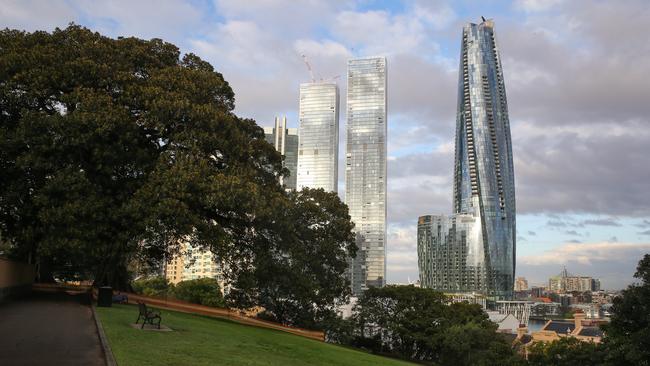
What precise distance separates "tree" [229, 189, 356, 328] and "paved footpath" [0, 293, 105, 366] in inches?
349

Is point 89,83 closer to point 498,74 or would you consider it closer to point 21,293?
Answer: point 21,293

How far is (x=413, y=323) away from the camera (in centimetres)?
4081

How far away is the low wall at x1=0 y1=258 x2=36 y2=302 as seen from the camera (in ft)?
74.7

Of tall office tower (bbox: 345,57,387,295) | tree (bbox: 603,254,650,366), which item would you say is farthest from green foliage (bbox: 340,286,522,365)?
tall office tower (bbox: 345,57,387,295)

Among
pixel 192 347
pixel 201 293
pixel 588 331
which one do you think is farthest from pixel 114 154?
pixel 588 331

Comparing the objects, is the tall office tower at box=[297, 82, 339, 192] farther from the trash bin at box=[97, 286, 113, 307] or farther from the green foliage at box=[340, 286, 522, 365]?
the trash bin at box=[97, 286, 113, 307]

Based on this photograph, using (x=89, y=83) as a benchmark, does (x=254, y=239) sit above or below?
below

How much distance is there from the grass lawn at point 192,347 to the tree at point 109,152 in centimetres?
356

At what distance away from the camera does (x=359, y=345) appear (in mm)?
42156

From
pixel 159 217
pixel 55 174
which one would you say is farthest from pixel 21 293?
pixel 159 217

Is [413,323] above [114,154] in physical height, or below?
below

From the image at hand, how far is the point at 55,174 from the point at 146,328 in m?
8.72

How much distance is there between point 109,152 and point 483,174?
140 metres

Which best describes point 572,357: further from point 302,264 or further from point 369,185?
point 369,185
